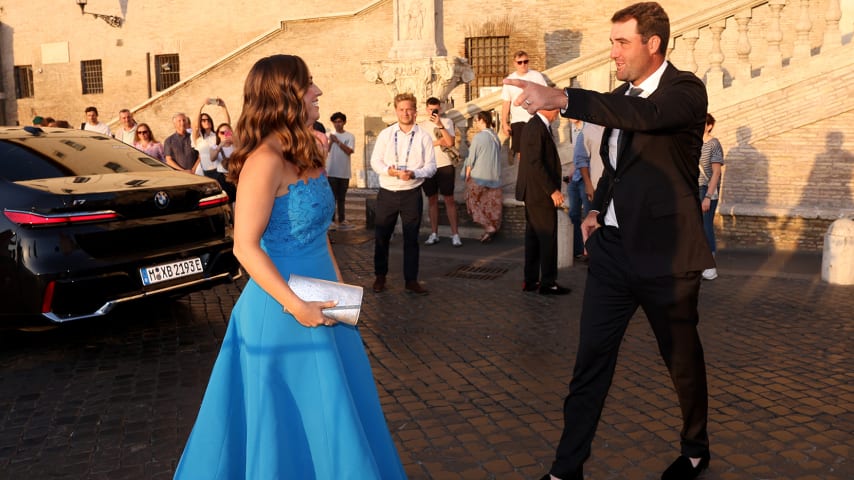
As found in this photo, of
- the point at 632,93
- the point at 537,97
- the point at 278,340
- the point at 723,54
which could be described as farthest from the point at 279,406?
the point at 723,54

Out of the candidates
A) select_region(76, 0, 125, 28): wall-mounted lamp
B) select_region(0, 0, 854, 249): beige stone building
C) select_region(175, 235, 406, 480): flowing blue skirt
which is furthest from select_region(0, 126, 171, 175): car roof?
select_region(76, 0, 125, 28): wall-mounted lamp

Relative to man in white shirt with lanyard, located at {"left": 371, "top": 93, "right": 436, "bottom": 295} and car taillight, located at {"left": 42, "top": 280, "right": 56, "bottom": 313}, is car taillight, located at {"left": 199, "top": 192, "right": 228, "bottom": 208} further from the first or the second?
man in white shirt with lanyard, located at {"left": 371, "top": 93, "right": 436, "bottom": 295}

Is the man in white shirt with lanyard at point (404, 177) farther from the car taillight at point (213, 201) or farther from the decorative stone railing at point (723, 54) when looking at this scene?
the decorative stone railing at point (723, 54)

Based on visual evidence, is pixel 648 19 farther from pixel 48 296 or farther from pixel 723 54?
pixel 723 54

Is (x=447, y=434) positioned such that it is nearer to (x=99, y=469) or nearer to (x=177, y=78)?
(x=99, y=469)

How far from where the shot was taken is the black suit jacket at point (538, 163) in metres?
7.51

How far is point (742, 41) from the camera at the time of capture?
1056 cm

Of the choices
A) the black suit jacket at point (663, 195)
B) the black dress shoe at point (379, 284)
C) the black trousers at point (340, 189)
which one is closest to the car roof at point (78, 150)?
the black dress shoe at point (379, 284)

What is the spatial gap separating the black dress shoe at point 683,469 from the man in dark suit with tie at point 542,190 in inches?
154

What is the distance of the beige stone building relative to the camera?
10086mm

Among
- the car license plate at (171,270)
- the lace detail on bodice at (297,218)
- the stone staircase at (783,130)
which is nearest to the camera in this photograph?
the lace detail on bodice at (297,218)

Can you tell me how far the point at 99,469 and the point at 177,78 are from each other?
22888 mm

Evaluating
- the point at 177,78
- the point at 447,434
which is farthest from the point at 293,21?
the point at 447,434

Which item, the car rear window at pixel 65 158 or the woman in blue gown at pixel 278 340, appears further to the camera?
the car rear window at pixel 65 158
